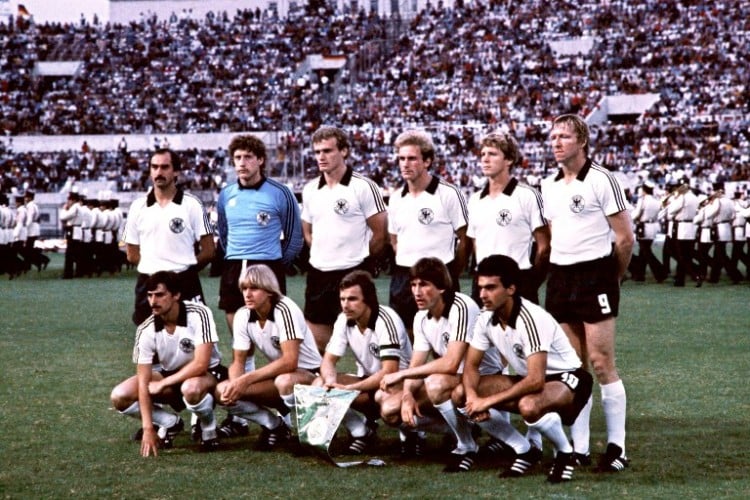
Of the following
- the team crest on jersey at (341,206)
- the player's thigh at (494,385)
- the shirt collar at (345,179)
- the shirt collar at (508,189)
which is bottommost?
the player's thigh at (494,385)

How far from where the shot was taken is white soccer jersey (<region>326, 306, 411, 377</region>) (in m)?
6.57

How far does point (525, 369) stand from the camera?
19.7ft

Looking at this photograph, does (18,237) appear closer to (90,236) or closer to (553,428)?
(90,236)

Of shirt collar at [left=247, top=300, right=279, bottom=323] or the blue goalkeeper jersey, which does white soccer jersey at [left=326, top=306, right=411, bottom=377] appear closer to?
shirt collar at [left=247, top=300, right=279, bottom=323]

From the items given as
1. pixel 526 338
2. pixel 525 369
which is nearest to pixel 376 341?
pixel 525 369

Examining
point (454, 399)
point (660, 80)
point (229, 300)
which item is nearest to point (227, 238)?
point (229, 300)

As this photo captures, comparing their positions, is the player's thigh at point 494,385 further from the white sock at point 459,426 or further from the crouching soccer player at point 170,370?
the crouching soccer player at point 170,370

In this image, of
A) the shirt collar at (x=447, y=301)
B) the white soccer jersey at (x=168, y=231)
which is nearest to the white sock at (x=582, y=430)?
the shirt collar at (x=447, y=301)

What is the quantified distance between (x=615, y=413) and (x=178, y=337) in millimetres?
2601

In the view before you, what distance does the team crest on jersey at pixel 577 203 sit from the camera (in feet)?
20.7

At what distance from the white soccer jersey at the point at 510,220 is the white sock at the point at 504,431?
1.12m

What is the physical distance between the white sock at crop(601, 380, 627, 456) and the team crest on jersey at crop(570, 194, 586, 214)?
0.96 m

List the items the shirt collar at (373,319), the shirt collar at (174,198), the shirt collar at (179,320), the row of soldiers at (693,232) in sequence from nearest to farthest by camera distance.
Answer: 1. the shirt collar at (373,319)
2. the shirt collar at (179,320)
3. the shirt collar at (174,198)
4. the row of soldiers at (693,232)

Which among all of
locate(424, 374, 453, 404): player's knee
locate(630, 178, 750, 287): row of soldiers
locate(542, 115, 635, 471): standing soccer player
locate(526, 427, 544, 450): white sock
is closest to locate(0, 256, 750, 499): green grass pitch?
locate(526, 427, 544, 450): white sock
